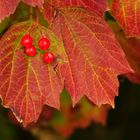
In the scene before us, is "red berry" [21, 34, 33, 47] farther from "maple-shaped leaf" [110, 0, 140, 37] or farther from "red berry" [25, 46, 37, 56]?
"maple-shaped leaf" [110, 0, 140, 37]

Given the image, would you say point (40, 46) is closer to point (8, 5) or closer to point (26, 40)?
point (26, 40)

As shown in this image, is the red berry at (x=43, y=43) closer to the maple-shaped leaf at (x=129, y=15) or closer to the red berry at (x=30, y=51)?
the red berry at (x=30, y=51)

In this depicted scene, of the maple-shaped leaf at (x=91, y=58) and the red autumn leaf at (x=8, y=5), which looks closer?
the red autumn leaf at (x=8, y=5)

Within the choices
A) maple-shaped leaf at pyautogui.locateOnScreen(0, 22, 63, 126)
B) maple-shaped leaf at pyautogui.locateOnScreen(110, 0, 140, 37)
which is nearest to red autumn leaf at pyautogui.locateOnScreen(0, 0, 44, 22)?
maple-shaped leaf at pyautogui.locateOnScreen(0, 22, 63, 126)

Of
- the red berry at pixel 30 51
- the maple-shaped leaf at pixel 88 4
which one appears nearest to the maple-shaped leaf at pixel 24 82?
the red berry at pixel 30 51

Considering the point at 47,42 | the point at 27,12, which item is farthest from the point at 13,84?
the point at 27,12
